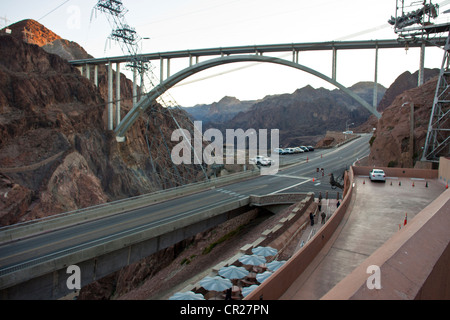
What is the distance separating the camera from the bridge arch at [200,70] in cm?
3297

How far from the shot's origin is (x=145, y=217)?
1969 centimetres

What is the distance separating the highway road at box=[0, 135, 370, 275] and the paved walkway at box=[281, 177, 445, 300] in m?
7.86

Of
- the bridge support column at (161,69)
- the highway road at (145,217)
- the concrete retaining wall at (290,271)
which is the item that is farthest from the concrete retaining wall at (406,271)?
the bridge support column at (161,69)

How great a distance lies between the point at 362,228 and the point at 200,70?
110 feet

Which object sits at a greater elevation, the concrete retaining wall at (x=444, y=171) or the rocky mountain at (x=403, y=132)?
the rocky mountain at (x=403, y=132)

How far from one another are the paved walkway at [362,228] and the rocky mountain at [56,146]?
2350cm

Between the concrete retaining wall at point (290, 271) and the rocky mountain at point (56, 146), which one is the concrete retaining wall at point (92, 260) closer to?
the concrete retaining wall at point (290, 271)

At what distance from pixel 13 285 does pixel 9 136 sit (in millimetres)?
27044

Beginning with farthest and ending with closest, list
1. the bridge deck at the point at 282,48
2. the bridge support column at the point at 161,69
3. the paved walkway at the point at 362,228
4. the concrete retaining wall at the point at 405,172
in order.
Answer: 1. the bridge support column at the point at 161,69
2. the bridge deck at the point at 282,48
3. the concrete retaining wall at the point at 405,172
4. the paved walkway at the point at 362,228

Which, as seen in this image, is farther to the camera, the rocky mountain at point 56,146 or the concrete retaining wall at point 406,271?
the rocky mountain at point 56,146

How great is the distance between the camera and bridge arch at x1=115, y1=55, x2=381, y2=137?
33.0 metres

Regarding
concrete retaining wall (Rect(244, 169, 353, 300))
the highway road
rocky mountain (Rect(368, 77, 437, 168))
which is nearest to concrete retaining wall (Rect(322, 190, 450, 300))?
concrete retaining wall (Rect(244, 169, 353, 300))
